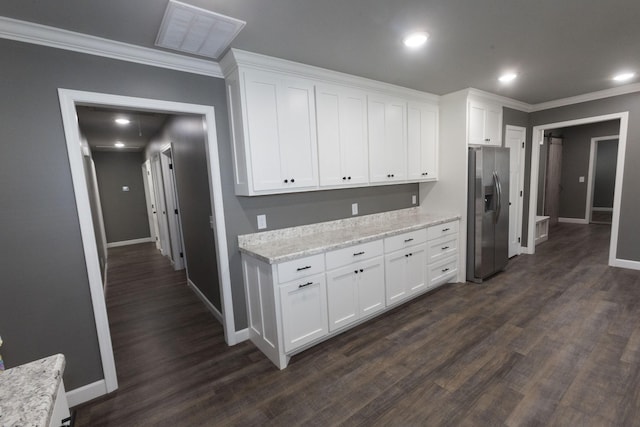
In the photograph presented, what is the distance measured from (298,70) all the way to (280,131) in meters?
0.58

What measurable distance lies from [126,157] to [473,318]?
8547mm

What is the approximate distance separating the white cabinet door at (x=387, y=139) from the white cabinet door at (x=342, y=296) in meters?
1.19

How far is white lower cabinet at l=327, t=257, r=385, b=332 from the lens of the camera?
8.44ft

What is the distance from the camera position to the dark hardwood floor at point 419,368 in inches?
73.7

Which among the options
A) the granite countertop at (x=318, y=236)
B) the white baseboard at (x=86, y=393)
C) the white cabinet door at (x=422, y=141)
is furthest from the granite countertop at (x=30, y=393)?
the white cabinet door at (x=422, y=141)

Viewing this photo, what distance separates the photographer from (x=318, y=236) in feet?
9.66

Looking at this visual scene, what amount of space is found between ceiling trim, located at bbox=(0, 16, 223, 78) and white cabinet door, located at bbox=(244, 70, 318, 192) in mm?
446

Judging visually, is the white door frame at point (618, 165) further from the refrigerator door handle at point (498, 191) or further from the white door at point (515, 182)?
the refrigerator door handle at point (498, 191)

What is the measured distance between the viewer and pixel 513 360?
7.57ft

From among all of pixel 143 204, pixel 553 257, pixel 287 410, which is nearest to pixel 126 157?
pixel 143 204

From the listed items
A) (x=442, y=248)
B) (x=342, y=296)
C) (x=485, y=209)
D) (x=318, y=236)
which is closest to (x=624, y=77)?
(x=485, y=209)

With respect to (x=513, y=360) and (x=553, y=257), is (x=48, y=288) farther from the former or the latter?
(x=553, y=257)

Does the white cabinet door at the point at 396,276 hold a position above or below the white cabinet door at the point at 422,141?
below

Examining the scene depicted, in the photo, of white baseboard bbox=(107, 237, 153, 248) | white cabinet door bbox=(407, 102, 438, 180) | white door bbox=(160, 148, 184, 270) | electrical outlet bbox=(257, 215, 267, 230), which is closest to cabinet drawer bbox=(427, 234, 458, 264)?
white cabinet door bbox=(407, 102, 438, 180)
